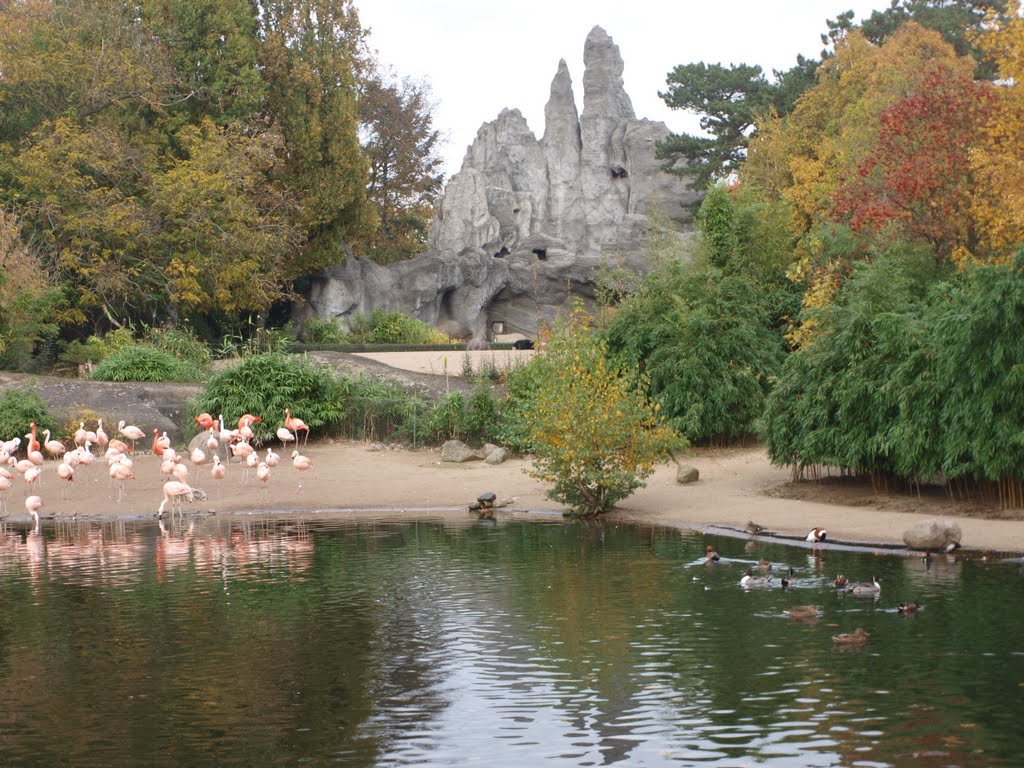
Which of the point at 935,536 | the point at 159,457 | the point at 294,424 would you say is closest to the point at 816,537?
the point at 935,536

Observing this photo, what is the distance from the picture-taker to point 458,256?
5500 cm

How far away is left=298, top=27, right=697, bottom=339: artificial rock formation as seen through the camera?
54500 millimetres

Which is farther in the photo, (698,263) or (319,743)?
(698,263)

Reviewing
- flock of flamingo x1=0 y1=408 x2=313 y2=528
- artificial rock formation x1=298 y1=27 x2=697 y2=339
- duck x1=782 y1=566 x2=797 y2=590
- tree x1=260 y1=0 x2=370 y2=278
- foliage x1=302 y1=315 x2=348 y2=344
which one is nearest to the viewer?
duck x1=782 y1=566 x2=797 y2=590

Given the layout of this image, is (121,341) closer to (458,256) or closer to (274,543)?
(274,543)

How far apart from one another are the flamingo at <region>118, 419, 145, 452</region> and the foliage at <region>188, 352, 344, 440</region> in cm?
184

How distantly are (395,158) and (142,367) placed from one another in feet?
91.6

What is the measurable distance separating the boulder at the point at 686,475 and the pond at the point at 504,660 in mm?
5957

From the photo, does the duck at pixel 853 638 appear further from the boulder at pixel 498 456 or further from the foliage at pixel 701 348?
the boulder at pixel 498 456

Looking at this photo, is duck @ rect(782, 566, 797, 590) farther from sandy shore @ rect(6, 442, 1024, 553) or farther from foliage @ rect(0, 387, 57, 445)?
foliage @ rect(0, 387, 57, 445)

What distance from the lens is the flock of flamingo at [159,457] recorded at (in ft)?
70.2

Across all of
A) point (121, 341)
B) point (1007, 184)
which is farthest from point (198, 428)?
point (1007, 184)

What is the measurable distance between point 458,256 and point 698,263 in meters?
27.5

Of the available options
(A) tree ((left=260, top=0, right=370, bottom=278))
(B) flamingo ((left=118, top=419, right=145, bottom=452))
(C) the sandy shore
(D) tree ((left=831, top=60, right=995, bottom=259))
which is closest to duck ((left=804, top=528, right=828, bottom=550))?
(C) the sandy shore
